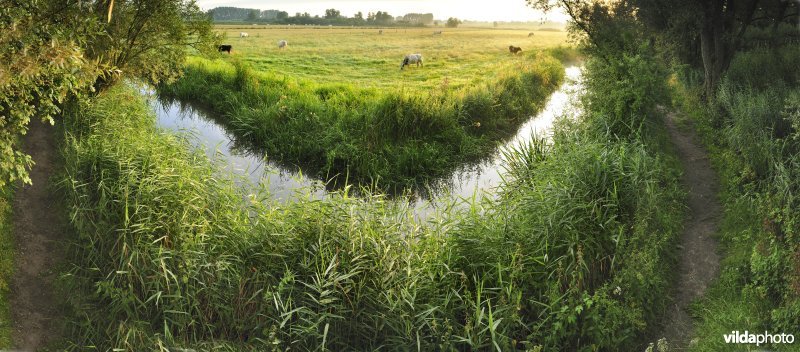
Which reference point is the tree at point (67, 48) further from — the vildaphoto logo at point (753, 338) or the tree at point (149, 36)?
the vildaphoto logo at point (753, 338)

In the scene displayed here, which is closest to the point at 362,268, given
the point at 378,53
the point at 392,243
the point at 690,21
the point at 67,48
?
the point at 392,243

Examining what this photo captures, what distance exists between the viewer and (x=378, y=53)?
102 feet

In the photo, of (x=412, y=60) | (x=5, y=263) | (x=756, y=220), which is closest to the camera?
(x=5, y=263)

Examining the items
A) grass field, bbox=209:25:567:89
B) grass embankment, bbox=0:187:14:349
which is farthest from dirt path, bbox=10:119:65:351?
grass field, bbox=209:25:567:89

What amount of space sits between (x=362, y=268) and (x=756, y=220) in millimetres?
6301

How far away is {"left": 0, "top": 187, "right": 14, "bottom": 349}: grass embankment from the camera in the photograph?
7536mm

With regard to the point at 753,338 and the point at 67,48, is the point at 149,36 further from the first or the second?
the point at 753,338

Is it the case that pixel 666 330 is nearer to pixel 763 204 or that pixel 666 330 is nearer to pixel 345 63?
pixel 763 204

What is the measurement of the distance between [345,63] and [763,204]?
21791 mm

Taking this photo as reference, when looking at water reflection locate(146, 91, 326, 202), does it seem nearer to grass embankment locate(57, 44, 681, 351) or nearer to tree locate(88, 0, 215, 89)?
tree locate(88, 0, 215, 89)

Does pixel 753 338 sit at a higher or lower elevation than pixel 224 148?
lower

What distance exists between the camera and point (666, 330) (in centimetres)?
771

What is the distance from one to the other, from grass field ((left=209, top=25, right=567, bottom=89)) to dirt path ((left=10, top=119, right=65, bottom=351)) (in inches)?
387

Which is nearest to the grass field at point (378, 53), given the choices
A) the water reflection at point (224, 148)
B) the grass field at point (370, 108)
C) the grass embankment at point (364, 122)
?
the grass field at point (370, 108)
